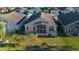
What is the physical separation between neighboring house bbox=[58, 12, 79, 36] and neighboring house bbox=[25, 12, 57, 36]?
101mm

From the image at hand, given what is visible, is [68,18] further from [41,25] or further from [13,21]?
[13,21]

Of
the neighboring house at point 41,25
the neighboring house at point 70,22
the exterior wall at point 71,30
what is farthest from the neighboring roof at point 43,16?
the exterior wall at point 71,30

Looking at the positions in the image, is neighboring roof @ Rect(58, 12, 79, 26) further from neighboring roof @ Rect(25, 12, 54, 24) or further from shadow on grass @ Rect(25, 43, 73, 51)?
shadow on grass @ Rect(25, 43, 73, 51)

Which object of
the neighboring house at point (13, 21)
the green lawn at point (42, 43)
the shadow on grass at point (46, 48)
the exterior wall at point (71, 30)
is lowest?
the shadow on grass at point (46, 48)

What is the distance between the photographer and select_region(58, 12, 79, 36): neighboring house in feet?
9.48

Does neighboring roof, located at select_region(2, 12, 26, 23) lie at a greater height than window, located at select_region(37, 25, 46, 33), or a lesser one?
greater

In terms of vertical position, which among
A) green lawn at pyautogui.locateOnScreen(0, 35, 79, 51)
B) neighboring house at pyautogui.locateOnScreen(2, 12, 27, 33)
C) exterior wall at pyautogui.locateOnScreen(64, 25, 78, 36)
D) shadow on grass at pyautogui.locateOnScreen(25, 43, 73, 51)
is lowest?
shadow on grass at pyautogui.locateOnScreen(25, 43, 73, 51)

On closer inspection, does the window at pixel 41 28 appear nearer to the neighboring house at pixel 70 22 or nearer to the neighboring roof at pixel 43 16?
the neighboring roof at pixel 43 16

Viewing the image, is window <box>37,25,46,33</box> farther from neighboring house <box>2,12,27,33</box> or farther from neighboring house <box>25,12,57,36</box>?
neighboring house <box>2,12,27,33</box>

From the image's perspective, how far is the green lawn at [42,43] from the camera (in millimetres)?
2887

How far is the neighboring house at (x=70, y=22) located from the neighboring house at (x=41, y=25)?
0.10 metres

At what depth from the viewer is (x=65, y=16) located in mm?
2900

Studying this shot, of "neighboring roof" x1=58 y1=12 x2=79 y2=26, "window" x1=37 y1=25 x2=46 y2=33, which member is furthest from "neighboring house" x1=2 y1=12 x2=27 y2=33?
"neighboring roof" x1=58 y1=12 x2=79 y2=26
